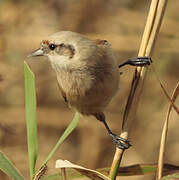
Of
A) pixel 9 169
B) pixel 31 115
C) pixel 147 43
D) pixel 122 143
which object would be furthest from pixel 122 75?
pixel 9 169

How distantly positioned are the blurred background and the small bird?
1434mm

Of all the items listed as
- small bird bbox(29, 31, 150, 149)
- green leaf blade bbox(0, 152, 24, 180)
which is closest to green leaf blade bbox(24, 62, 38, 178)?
green leaf blade bbox(0, 152, 24, 180)

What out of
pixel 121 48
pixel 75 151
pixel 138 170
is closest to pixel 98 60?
pixel 138 170

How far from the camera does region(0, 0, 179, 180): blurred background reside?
3602mm

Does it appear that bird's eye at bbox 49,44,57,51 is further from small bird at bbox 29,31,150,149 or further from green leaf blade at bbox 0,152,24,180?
green leaf blade at bbox 0,152,24,180

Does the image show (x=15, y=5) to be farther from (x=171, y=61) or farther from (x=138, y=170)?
(x=138, y=170)

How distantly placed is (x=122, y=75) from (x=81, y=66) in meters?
1.78

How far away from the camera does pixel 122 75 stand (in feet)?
12.6

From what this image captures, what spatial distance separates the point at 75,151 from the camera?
421 centimetres

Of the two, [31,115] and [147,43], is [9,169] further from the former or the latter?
[147,43]

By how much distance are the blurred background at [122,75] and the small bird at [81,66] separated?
4.71ft

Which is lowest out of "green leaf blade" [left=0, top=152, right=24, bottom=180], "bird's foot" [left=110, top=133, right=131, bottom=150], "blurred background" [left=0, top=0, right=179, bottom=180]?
"green leaf blade" [left=0, top=152, right=24, bottom=180]

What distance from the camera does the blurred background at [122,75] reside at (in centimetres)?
360

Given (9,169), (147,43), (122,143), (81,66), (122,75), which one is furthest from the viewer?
(122,75)
